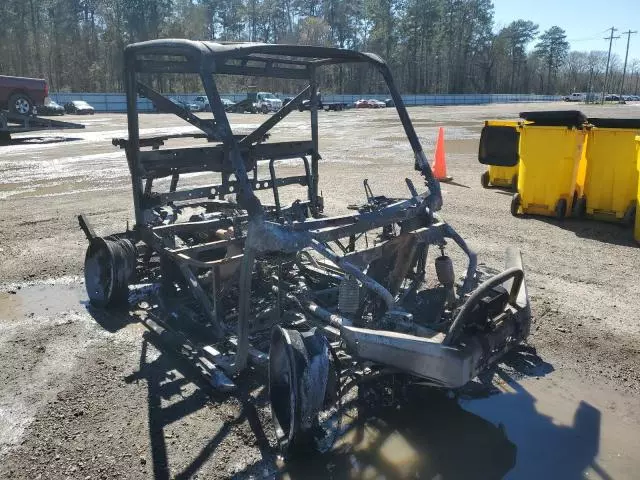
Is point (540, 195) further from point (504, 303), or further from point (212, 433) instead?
Answer: point (212, 433)

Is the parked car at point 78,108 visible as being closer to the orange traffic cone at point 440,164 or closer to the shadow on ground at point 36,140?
the shadow on ground at point 36,140

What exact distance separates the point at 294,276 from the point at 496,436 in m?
2.52

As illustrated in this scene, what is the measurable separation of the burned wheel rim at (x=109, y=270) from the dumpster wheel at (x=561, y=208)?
635cm

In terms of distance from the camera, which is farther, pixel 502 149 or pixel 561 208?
pixel 502 149

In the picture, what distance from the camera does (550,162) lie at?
8.36 metres

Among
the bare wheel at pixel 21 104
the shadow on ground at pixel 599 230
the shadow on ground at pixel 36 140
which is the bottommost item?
the shadow on ground at pixel 599 230

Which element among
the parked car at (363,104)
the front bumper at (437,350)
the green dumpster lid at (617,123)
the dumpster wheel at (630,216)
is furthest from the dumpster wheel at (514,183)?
the parked car at (363,104)

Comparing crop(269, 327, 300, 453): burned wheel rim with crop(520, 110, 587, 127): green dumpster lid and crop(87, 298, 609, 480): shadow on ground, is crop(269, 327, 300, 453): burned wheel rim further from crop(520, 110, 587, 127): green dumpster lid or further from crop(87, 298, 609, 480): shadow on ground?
crop(520, 110, 587, 127): green dumpster lid

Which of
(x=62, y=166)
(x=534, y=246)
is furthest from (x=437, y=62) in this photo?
(x=534, y=246)

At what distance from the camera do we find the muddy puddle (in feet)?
9.76

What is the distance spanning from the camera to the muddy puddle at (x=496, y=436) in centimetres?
297

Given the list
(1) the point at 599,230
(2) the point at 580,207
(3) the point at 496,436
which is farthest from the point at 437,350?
(2) the point at 580,207

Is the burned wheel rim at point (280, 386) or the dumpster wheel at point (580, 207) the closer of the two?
the burned wheel rim at point (280, 386)

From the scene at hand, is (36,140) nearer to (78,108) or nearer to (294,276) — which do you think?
(294,276)
